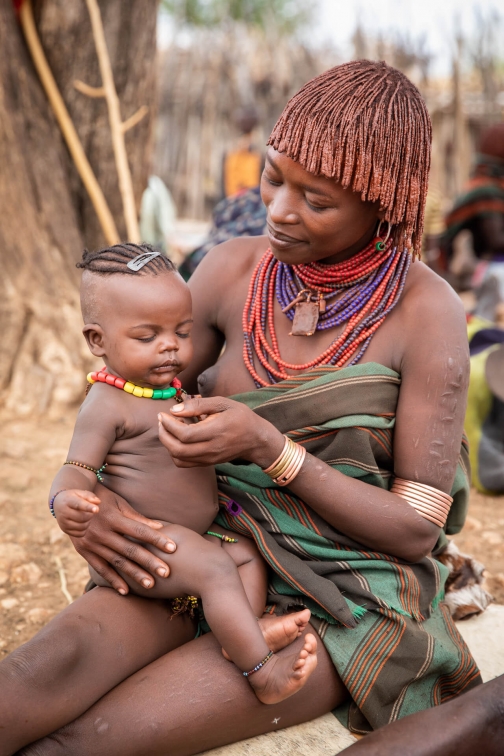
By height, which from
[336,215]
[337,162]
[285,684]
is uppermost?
[337,162]

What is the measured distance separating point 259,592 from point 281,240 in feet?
3.04

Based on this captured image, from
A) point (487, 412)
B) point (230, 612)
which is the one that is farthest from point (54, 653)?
point (487, 412)

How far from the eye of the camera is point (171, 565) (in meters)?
1.91

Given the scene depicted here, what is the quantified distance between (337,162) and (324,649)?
123 cm

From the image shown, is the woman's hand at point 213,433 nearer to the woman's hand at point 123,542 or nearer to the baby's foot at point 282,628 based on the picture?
the woman's hand at point 123,542

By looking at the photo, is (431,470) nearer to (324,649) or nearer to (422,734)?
(324,649)

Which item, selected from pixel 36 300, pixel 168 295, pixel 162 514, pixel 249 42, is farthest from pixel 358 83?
pixel 249 42

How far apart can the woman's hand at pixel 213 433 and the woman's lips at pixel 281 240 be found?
477 mm

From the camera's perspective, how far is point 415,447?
2066 millimetres

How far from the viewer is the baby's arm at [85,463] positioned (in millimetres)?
1695

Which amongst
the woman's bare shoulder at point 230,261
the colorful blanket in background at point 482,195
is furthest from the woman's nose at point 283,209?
the colorful blanket in background at point 482,195

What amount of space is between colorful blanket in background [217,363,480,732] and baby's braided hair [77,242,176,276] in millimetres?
452

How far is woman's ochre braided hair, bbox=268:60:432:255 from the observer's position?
77.8 inches

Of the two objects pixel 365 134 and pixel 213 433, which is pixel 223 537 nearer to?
pixel 213 433
